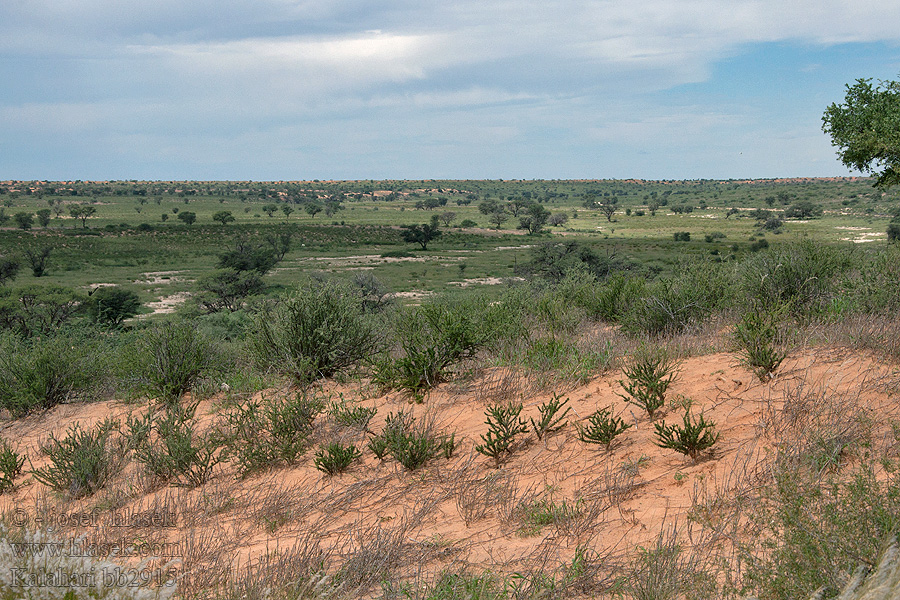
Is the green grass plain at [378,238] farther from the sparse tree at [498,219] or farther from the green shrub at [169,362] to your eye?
the green shrub at [169,362]

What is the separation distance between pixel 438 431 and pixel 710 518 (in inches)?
99.3

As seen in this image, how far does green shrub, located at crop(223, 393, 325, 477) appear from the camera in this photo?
5605mm

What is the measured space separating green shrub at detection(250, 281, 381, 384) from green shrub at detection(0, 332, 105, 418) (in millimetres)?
3163

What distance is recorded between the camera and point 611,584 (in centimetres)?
339

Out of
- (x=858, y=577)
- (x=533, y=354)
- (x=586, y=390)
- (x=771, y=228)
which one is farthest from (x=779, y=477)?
(x=771, y=228)

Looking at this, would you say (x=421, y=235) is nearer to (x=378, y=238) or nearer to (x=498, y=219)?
(x=378, y=238)

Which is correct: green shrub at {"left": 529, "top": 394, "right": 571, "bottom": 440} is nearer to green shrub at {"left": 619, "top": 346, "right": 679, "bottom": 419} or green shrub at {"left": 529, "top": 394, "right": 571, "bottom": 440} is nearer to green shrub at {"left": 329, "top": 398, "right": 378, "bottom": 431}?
green shrub at {"left": 619, "top": 346, "right": 679, "bottom": 419}

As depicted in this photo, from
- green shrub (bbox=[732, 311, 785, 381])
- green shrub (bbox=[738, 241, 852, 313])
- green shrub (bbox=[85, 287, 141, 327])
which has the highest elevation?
green shrub (bbox=[738, 241, 852, 313])

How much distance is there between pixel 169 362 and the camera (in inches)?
Result: 328

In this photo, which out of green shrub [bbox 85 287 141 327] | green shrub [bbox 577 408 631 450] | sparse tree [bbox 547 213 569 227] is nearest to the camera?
green shrub [bbox 577 408 631 450]

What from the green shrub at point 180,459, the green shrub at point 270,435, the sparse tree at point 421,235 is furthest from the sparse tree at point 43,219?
the green shrub at point 270,435

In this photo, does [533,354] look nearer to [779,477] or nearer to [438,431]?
[438,431]

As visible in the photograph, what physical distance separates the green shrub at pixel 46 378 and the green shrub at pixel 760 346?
8896mm

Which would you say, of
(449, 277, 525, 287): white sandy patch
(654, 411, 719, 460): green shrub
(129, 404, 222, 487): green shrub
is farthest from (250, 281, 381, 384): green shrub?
(449, 277, 525, 287): white sandy patch
